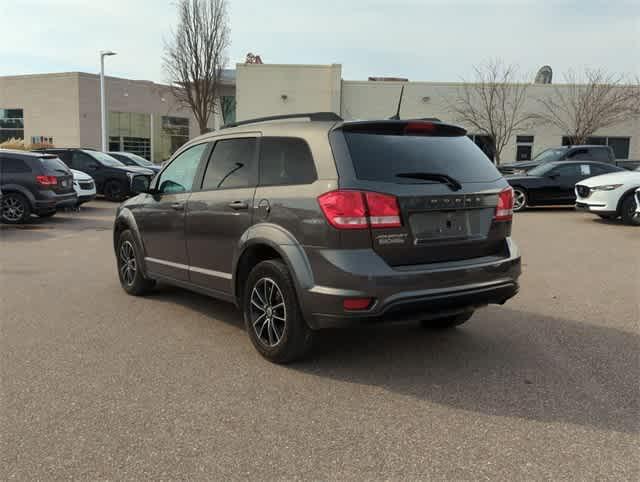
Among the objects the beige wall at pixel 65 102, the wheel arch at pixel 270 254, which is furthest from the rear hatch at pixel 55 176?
the beige wall at pixel 65 102

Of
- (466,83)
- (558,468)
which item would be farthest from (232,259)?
(466,83)

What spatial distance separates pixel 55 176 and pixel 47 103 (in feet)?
139

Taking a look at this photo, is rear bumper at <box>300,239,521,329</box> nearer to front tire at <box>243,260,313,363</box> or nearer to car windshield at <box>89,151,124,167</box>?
front tire at <box>243,260,313,363</box>

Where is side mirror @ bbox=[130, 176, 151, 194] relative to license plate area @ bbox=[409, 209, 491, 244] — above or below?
above

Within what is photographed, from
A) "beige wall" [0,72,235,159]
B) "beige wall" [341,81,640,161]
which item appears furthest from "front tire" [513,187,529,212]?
"beige wall" [0,72,235,159]

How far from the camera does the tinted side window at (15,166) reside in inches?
515

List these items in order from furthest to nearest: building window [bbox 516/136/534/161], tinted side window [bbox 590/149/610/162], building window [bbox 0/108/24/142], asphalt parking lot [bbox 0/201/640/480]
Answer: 1. building window [bbox 0/108/24/142]
2. building window [bbox 516/136/534/161]
3. tinted side window [bbox 590/149/610/162]
4. asphalt parking lot [bbox 0/201/640/480]

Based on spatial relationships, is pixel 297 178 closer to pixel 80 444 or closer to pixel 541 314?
pixel 80 444

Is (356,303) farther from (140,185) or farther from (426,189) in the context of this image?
(140,185)

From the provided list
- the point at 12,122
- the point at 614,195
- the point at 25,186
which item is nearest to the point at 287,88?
the point at 25,186

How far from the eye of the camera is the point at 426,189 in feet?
13.2

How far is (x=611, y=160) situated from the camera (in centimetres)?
1911

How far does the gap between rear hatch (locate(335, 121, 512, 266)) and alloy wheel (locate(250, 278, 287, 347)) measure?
3.10 ft

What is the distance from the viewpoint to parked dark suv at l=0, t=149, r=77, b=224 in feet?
42.7
